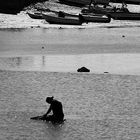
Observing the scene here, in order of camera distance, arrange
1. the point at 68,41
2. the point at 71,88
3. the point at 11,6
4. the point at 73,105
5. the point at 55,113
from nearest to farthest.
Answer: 1. the point at 55,113
2. the point at 73,105
3. the point at 71,88
4. the point at 68,41
5. the point at 11,6

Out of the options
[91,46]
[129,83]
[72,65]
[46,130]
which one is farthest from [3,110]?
[91,46]

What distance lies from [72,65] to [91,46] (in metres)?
17.9

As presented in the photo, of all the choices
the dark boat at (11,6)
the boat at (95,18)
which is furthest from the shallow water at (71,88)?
the dark boat at (11,6)

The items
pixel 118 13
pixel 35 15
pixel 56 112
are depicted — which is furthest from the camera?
pixel 118 13

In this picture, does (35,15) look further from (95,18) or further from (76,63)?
(76,63)

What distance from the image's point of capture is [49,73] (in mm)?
49781

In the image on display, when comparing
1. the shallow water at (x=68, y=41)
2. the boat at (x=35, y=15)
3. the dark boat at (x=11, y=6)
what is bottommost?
the boat at (x=35, y=15)

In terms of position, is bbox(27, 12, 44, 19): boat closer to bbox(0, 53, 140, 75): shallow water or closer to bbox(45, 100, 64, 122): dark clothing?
bbox(0, 53, 140, 75): shallow water

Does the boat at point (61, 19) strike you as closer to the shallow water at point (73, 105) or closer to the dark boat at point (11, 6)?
the dark boat at point (11, 6)

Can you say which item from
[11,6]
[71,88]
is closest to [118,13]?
[11,6]

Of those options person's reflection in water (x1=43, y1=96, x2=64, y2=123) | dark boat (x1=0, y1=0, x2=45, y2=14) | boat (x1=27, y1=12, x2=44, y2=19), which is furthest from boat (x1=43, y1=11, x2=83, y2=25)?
person's reflection in water (x1=43, y1=96, x2=64, y2=123)

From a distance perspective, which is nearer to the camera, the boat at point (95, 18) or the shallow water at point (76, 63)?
the shallow water at point (76, 63)

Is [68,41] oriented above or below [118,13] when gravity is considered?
above

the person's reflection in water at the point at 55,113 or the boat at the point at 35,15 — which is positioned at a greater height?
the person's reflection in water at the point at 55,113
